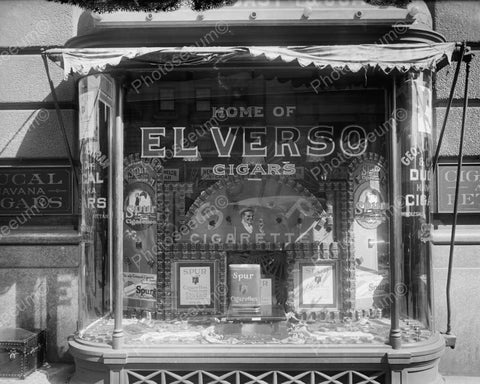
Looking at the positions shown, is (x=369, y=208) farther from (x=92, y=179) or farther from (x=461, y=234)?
(x=92, y=179)

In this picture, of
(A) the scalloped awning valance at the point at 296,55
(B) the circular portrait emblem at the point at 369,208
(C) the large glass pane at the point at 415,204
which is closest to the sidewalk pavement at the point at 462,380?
(C) the large glass pane at the point at 415,204

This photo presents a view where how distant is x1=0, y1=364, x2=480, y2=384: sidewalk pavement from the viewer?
6.22 metres

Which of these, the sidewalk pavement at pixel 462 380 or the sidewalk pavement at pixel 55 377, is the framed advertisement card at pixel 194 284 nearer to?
the sidewalk pavement at pixel 55 377

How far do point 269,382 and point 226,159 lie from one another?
3.04 metres

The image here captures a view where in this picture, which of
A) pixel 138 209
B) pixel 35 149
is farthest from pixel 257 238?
pixel 35 149

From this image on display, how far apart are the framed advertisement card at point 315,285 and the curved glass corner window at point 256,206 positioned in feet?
0.05

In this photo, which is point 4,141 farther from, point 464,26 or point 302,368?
point 464,26

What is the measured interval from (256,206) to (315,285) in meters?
1.41

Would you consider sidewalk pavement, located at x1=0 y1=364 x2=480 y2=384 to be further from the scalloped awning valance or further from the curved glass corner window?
the scalloped awning valance

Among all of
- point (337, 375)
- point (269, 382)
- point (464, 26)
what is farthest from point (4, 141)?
point (464, 26)

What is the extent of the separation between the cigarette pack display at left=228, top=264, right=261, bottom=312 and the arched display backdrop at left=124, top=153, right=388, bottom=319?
213 mm

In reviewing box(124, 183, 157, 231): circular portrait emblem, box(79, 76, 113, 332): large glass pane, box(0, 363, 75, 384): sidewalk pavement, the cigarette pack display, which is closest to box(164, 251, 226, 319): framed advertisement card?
the cigarette pack display

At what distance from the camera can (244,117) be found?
22.7 ft

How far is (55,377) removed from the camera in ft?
20.8
